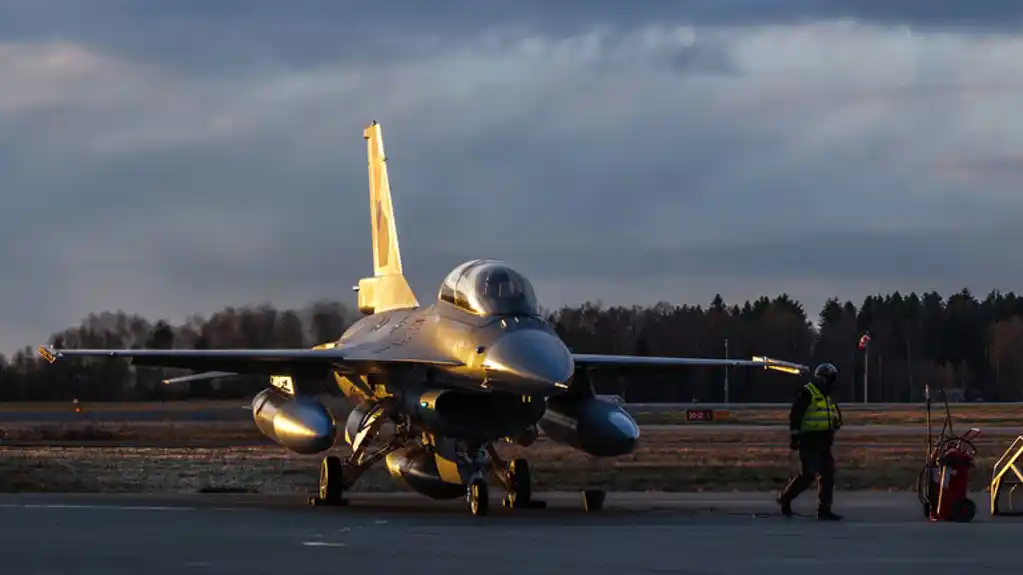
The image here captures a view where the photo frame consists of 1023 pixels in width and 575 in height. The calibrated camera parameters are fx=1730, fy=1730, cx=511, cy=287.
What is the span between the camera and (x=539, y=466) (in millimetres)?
33500

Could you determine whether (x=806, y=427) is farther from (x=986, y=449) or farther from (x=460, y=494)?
(x=986, y=449)

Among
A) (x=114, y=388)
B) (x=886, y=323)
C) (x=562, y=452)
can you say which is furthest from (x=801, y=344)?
(x=562, y=452)

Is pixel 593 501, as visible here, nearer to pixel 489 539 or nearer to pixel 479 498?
pixel 479 498

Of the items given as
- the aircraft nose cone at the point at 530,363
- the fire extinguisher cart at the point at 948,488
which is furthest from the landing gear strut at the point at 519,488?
the fire extinguisher cart at the point at 948,488

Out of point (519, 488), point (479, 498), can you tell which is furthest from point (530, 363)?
point (519, 488)

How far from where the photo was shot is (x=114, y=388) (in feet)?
169

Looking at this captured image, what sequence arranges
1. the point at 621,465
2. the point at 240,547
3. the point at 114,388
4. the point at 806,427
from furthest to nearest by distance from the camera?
the point at 114,388 < the point at 621,465 < the point at 806,427 < the point at 240,547

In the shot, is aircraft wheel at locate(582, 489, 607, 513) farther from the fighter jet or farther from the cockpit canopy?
the cockpit canopy

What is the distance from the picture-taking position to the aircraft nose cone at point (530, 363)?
1983 centimetres

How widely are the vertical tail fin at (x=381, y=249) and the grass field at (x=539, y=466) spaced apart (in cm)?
341

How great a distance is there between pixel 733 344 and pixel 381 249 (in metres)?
75.4

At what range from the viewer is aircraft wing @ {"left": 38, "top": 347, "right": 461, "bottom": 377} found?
23.6m

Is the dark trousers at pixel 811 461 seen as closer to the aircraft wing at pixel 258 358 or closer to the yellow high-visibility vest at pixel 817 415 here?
the yellow high-visibility vest at pixel 817 415

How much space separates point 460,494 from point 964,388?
95.5 m
